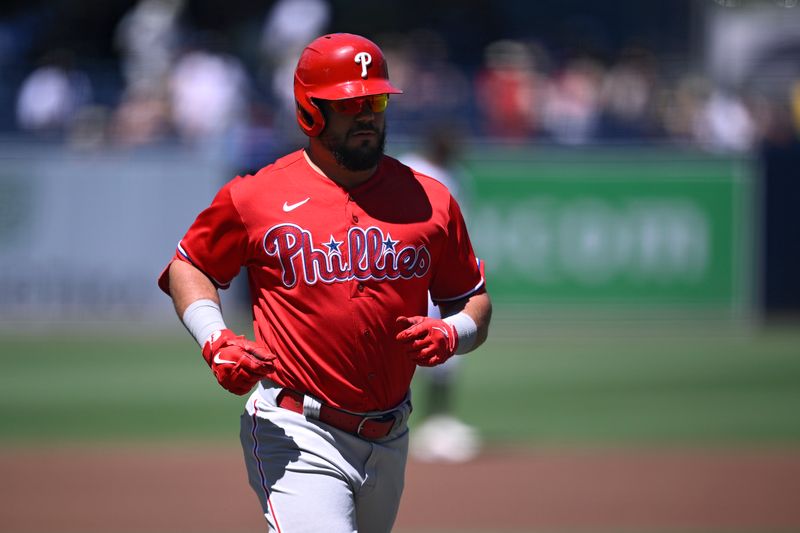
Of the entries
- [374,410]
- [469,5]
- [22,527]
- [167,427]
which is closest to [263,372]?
[374,410]

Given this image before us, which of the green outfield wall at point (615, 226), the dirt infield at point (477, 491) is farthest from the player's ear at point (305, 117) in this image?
the green outfield wall at point (615, 226)

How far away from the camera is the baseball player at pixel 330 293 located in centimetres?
423

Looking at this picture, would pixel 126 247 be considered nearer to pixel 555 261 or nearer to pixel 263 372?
pixel 555 261

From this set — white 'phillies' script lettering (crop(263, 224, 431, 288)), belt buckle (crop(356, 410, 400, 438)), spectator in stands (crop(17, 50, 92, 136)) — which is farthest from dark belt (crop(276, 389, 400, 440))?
spectator in stands (crop(17, 50, 92, 136))

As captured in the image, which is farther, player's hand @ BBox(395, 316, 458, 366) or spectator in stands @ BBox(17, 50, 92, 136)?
spectator in stands @ BBox(17, 50, 92, 136)

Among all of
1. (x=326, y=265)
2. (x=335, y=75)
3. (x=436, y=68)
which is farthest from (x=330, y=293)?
(x=436, y=68)

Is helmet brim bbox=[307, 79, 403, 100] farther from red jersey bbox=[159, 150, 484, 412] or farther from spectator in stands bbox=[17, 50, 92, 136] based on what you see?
spectator in stands bbox=[17, 50, 92, 136]

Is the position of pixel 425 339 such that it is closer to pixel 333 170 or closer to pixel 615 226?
pixel 333 170

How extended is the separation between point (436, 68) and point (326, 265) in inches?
545

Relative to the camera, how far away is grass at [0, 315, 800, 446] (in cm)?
1056

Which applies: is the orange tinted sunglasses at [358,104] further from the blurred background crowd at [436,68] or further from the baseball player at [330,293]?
the blurred background crowd at [436,68]

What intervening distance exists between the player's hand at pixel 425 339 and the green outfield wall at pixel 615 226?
1165 cm

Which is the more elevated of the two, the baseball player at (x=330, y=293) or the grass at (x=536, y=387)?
the baseball player at (x=330, y=293)

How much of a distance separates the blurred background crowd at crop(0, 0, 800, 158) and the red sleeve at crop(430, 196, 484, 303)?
11.7 metres
